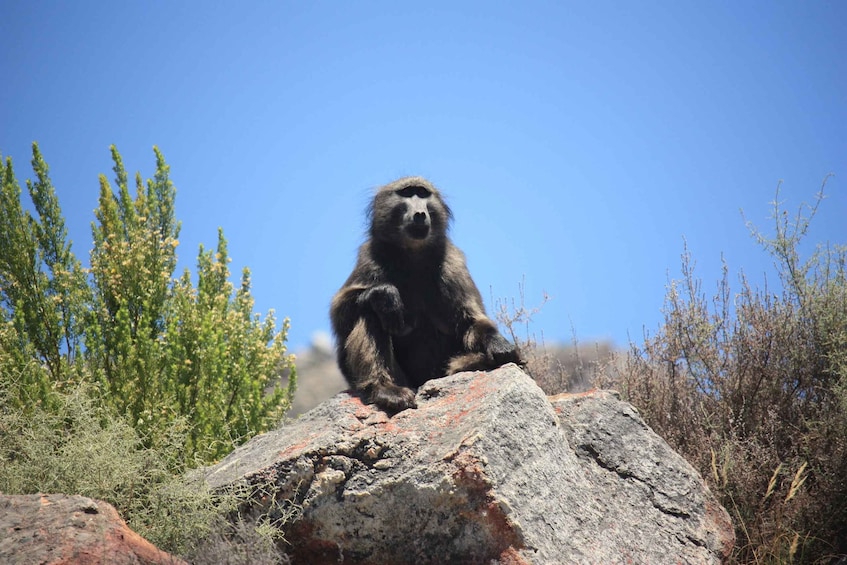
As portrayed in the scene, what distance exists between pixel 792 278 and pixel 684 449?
1987 mm

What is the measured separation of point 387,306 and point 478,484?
170 cm

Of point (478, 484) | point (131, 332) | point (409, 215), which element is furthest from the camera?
point (131, 332)

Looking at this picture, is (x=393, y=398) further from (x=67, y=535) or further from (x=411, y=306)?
(x=67, y=535)

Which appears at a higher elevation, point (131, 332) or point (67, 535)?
point (131, 332)

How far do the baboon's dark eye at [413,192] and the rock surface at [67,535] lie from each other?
3.18 meters

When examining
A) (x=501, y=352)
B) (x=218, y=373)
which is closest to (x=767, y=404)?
(x=501, y=352)

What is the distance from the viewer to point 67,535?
3.75m

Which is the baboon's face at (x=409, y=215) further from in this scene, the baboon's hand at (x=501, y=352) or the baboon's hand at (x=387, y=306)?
the baboon's hand at (x=501, y=352)

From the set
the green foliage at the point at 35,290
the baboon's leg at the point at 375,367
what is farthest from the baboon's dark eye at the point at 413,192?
the green foliage at the point at 35,290

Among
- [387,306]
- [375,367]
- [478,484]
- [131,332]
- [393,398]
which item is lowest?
[478,484]

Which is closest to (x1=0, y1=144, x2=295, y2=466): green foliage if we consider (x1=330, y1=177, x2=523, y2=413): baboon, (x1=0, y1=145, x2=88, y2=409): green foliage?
(x1=0, y1=145, x2=88, y2=409): green foliage

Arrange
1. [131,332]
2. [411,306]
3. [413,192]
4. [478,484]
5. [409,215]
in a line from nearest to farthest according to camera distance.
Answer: [478,484], [411,306], [409,215], [413,192], [131,332]

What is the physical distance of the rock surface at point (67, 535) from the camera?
3635 millimetres

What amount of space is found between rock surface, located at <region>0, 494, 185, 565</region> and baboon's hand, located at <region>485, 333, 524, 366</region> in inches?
95.2
